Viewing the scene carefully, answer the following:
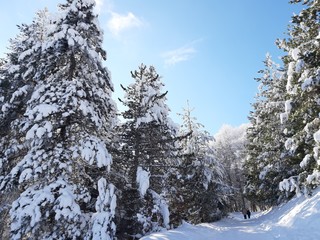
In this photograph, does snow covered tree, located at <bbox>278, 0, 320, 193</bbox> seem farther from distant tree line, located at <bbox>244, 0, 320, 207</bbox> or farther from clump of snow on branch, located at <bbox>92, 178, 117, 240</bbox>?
clump of snow on branch, located at <bbox>92, 178, 117, 240</bbox>

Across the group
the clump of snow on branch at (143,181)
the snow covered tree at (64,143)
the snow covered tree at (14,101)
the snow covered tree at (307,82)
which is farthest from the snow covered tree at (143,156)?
the snow covered tree at (307,82)

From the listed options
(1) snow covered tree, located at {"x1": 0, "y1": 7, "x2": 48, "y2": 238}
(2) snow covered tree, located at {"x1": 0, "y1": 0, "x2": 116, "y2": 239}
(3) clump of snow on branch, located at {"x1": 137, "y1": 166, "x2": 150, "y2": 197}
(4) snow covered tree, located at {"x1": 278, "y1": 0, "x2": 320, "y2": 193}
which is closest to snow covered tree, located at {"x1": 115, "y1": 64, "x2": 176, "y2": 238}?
(3) clump of snow on branch, located at {"x1": 137, "y1": 166, "x2": 150, "y2": 197}

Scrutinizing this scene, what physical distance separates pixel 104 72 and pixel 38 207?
623 centimetres

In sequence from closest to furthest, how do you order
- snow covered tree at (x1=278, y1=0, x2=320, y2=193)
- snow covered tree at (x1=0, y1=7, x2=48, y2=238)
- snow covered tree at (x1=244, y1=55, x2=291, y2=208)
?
1. snow covered tree at (x1=278, y1=0, x2=320, y2=193)
2. snow covered tree at (x1=0, y1=7, x2=48, y2=238)
3. snow covered tree at (x1=244, y1=55, x2=291, y2=208)

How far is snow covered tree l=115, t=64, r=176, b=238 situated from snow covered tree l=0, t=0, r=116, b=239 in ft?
8.29

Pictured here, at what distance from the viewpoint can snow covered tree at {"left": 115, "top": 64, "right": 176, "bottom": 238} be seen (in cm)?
1459

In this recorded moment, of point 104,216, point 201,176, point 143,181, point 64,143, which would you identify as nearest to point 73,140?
point 64,143

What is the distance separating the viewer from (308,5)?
13.8 metres

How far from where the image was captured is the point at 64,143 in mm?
11461

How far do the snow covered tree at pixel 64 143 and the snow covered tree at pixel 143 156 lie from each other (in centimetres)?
253

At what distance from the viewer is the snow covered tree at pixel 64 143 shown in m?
9.78

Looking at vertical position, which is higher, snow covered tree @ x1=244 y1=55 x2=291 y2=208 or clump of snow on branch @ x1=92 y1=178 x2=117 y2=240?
snow covered tree @ x1=244 y1=55 x2=291 y2=208

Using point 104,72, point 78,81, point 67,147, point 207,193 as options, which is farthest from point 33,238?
point 207,193

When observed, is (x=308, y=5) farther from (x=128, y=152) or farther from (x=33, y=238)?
(x=33, y=238)
